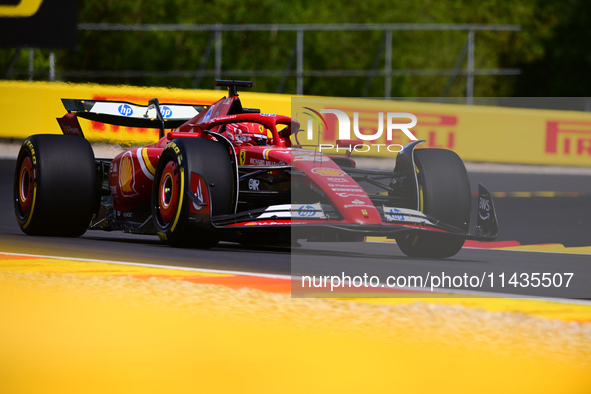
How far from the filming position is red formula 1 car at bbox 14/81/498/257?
698cm

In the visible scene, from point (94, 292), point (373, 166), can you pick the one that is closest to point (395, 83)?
point (373, 166)

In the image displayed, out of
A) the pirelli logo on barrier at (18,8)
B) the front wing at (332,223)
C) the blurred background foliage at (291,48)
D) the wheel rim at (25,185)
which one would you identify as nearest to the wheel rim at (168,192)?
the front wing at (332,223)

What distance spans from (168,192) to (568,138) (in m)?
12.4

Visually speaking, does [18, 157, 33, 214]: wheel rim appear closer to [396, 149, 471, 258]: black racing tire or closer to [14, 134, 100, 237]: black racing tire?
[14, 134, 100, 237]: black racing tire

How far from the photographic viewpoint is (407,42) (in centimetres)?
3331

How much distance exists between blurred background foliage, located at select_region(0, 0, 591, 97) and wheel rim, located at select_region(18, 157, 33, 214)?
11879mm

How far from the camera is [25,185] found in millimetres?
8680

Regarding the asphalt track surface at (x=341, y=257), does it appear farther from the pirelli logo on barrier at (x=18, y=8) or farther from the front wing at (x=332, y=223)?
the pirelli logo on barrier at (x=18, y=8)

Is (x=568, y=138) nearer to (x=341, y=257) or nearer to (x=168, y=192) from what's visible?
(x=341, y=257)

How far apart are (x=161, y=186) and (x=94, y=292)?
2084 millimetres

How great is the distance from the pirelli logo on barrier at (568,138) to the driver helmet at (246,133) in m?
11.6

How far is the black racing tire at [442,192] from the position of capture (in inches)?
283

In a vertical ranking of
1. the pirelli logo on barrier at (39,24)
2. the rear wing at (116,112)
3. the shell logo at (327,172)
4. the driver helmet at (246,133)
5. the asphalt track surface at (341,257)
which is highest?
the pirelli logo on barrier at (39,24)

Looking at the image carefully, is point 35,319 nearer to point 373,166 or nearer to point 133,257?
point 133,257
